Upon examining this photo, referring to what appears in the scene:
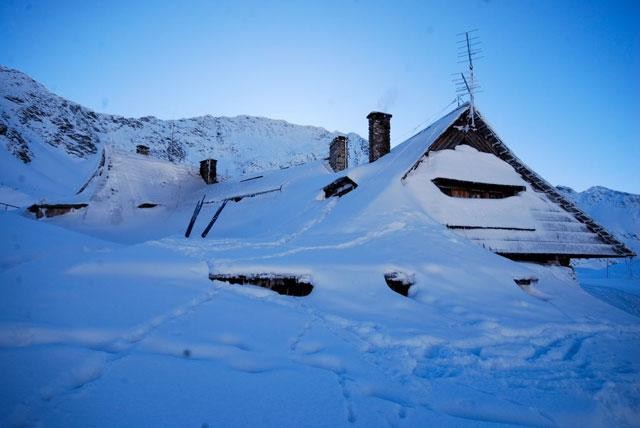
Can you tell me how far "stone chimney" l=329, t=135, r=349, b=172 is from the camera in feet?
56.4

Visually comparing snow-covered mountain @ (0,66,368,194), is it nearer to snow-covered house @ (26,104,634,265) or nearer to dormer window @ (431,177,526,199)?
snow-covered house @ (26,104,634,265)

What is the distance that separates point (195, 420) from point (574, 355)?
401 centimetres

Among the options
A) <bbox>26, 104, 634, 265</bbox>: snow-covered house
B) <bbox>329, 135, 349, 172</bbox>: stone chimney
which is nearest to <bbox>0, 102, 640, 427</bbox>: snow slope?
<bbox>26, 104, 634, 265</bbox>: snow-covered house

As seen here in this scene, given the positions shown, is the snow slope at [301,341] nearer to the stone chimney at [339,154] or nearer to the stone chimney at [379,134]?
the stone chimney at [379,134]

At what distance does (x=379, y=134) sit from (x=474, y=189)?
488 cm

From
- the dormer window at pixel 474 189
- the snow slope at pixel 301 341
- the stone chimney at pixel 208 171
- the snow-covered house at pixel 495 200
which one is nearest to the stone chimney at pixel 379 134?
the snow-covered house at pixel 495 200

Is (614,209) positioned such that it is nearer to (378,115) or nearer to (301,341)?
(378,115)

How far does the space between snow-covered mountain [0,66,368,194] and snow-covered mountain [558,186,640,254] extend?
52.4 metres

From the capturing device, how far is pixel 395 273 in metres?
5.90

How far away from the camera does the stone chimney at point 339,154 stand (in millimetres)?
17188

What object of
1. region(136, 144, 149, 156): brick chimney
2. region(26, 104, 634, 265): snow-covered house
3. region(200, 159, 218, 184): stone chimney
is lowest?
region(26, 104, 634, 265): snow-covered house

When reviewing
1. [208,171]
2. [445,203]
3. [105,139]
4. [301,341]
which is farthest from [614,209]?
[105,139]

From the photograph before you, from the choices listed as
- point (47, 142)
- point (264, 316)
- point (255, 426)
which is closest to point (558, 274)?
point (264, 316)

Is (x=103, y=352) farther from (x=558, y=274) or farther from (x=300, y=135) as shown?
(x=300, y=135)
